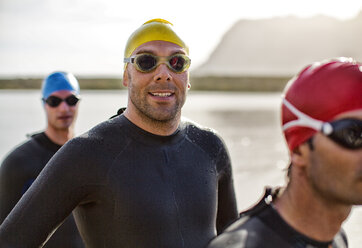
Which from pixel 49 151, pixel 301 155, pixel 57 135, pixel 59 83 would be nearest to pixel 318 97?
pixel 301 155

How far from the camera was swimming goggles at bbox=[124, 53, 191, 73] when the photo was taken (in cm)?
348

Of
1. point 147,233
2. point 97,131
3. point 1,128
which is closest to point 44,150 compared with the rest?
point 97,131

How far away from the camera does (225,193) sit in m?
3.78

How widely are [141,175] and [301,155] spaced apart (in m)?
1.28

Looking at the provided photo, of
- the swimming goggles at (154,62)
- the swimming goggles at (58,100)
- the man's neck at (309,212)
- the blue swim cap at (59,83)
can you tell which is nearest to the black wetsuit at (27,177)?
the swimming goggles at (58,100)

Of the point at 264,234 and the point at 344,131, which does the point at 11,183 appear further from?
the point at 344,131

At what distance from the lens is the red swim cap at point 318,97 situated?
219cm

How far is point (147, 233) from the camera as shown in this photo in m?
3.13

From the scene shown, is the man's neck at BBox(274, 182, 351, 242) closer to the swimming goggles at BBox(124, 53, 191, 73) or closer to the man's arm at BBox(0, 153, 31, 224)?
the swimming goggles at BBox(124, 53, 191, 73)

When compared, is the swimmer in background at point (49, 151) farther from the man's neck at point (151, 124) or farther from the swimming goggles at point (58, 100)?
the man's neck at point (151, 124)

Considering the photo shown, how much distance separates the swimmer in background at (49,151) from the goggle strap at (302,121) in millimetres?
3044

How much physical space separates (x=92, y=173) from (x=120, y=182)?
179mm

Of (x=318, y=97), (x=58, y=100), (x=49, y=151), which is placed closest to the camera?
(x=318, y=97)

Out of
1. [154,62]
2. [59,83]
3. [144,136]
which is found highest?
[154,62]
